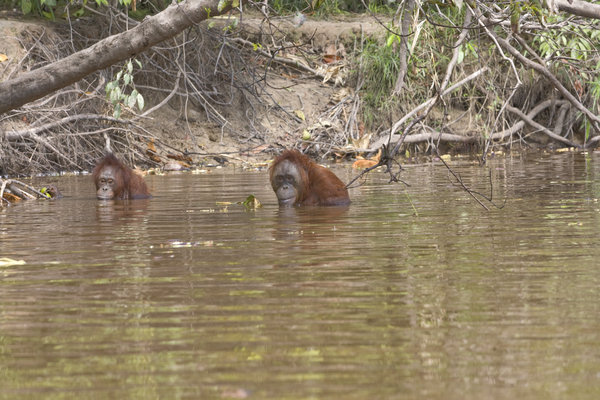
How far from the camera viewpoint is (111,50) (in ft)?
24.7

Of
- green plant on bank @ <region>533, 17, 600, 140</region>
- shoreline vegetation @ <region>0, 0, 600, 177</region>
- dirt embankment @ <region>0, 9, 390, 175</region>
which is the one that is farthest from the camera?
dirt embankment @ <region>0, 9, 390, 175</region>

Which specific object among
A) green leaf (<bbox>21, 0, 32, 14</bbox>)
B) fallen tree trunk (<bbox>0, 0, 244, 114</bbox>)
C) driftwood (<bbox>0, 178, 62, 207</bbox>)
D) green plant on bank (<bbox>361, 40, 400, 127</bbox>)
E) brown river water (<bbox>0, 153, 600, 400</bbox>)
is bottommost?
brown river water (<bbox>0, 153, 600, 400</bbox>)

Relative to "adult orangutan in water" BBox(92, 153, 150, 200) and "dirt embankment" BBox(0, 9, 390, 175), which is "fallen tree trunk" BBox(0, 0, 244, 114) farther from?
"dirt embankment" BBox(0, 9, 390, 175)

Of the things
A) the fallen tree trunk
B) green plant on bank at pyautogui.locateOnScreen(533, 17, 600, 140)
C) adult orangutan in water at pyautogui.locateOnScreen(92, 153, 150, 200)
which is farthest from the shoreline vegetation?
the fallen tree trunk

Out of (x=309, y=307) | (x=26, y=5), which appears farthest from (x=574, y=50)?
(x=26, y=5)

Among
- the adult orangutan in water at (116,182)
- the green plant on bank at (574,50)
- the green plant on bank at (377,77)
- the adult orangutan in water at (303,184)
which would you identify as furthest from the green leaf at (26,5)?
the adult orangutan in water at (303,184)

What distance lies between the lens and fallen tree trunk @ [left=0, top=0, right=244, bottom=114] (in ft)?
23.6

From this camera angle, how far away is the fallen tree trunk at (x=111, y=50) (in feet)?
23.6

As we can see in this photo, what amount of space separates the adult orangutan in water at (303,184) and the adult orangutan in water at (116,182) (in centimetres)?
218

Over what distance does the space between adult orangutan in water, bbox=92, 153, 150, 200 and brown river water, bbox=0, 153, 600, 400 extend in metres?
2.76

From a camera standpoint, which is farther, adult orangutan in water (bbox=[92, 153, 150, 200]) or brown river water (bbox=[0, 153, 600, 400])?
adult orangutan in water (bbox=[92, 153, 150, 200])

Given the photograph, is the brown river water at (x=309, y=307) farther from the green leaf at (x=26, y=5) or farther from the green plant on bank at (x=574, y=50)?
the green leaf at (x=26, y=5)

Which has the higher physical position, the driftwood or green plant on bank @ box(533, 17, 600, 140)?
green plant on bank @ box(533, 17, 600, 140)

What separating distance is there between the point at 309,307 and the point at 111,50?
4.29m
